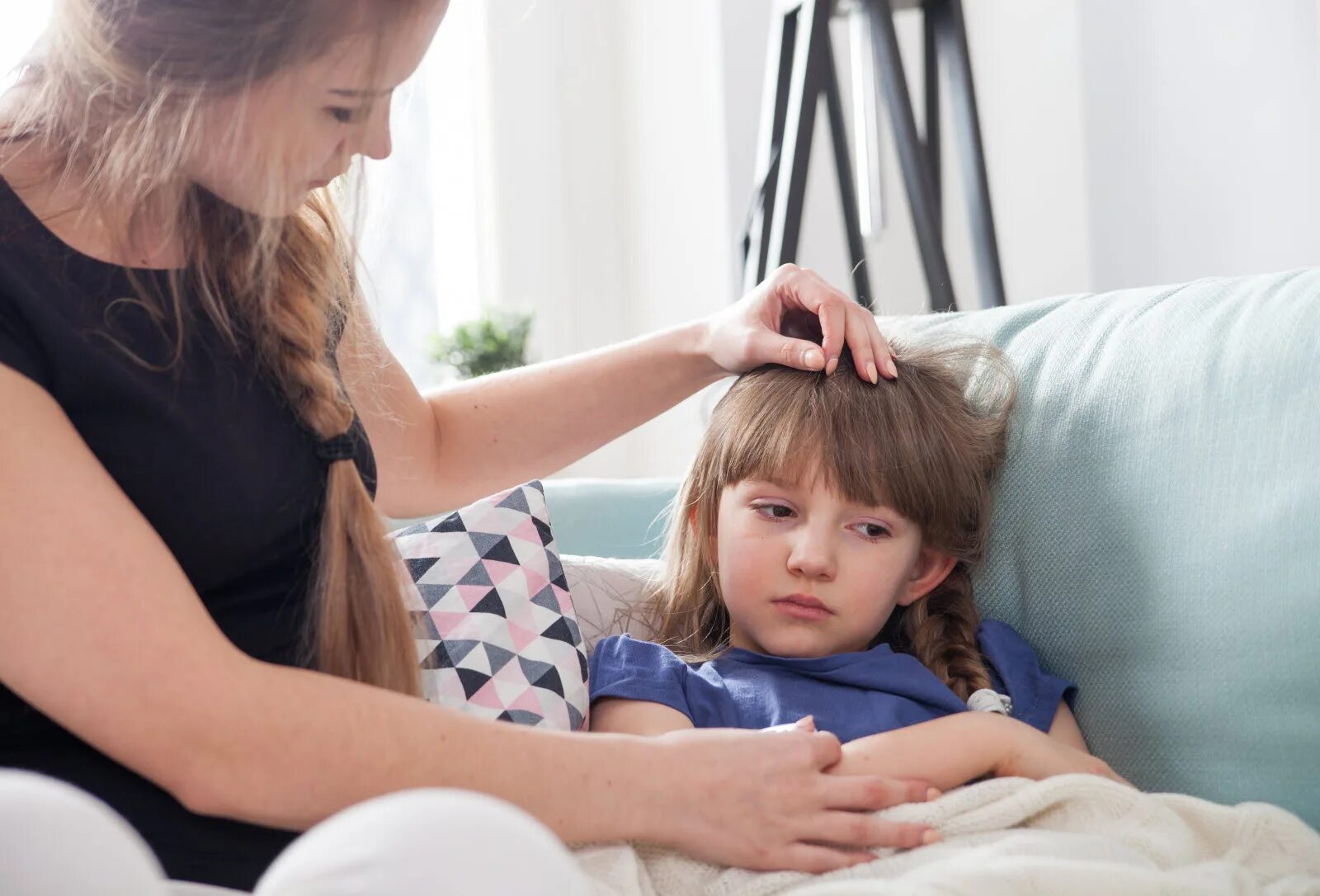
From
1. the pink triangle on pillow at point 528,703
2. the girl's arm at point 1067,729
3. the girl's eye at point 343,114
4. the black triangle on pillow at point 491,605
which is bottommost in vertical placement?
the girl's arm at point 1067,729

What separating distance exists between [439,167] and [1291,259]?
81.1 inches

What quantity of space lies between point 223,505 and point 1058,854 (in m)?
0.56

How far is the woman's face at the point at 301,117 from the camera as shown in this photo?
801mm

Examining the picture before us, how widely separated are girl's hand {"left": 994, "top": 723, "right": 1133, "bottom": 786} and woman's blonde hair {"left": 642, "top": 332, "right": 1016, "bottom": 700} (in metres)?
0.12

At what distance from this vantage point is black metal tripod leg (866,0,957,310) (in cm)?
209

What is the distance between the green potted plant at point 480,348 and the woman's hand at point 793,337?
1.72m

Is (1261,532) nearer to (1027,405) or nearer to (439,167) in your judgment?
(1027,405)

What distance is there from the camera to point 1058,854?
0.81m

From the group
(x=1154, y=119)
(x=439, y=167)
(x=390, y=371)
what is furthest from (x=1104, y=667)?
(x=439, y=167)

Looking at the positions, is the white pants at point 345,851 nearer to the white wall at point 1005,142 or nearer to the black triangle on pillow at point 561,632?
the black triangle on pillow at point 561,632

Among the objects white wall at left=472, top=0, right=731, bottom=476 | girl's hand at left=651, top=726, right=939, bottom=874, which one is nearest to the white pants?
girl's hand at left=651, top=726, right=939, bottom=874

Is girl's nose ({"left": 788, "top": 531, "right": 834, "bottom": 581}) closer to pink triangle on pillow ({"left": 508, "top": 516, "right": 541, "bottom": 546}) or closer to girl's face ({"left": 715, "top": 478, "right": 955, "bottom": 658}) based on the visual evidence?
girl's face ({"left": 715, "top": 478, "right": 955, "bottom": 658})

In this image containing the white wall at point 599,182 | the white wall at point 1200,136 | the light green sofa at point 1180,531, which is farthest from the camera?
the white wall at point 599,182

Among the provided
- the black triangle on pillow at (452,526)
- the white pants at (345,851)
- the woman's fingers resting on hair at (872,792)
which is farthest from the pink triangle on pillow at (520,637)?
the white pants at (345,851)
